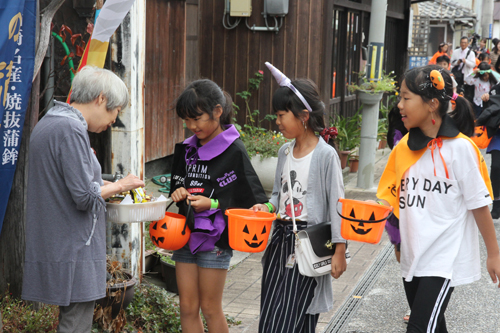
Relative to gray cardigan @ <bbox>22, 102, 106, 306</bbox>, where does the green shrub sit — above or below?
below

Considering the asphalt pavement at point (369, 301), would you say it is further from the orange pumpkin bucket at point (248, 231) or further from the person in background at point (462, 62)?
the person in background at point (462, 62)

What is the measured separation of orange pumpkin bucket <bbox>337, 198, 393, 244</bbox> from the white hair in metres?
1.23

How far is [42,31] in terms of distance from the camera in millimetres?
3578

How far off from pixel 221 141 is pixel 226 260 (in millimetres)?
690

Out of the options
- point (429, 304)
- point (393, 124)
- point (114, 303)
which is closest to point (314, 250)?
point (429, 304)

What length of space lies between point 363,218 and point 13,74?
7.20 ft

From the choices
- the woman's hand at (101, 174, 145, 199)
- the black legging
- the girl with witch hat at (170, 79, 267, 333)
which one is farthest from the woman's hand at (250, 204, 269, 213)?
the black legging

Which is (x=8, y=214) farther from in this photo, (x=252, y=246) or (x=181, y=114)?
(x=252, y=246)

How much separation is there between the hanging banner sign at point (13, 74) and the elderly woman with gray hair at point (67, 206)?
0.86 m

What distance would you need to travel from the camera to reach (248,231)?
295 cm

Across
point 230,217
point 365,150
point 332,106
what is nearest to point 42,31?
point 230,217

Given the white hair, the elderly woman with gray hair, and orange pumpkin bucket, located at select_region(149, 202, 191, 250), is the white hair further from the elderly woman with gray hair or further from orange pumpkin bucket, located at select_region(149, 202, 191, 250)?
orange pumpkin bucket, located at select_region(149, 202, 191, 250)

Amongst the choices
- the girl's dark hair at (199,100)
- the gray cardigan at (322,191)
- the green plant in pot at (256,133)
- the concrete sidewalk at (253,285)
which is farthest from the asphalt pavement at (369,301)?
the green plant in pot at (256,133)

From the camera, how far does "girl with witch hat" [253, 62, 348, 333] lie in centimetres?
310
